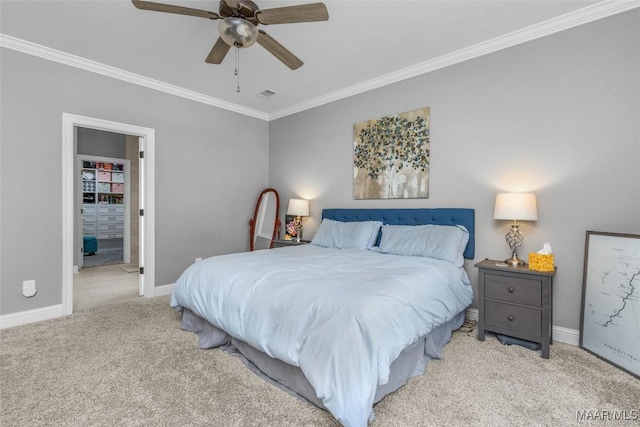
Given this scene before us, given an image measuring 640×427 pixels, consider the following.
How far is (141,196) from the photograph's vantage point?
3.89m

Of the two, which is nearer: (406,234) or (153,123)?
(406,234)

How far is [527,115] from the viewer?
277 centimetres

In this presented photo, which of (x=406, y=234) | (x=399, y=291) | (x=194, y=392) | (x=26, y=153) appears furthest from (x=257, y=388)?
(x=26, y=153)

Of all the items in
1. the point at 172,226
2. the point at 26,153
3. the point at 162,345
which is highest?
the point at 26,153

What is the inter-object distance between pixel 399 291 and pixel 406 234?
1373 mm

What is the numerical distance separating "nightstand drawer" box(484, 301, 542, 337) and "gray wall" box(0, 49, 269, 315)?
3.57 meters

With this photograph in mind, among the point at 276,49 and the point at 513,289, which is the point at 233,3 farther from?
the point at 513,289

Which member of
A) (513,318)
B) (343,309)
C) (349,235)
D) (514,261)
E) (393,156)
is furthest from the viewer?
(393,156)

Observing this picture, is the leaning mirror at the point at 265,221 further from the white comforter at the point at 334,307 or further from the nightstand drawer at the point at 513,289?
the nightstand drawer at the point at 513,289

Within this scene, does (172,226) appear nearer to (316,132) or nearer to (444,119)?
(316,132)

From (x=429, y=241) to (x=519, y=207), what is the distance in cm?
79

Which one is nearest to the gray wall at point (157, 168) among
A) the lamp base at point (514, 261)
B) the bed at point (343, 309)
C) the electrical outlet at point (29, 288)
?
the electrical outlet at point (29, 288)

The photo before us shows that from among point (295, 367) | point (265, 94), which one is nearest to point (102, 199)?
point (265, 94)

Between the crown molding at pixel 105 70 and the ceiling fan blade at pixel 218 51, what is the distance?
1713mm
